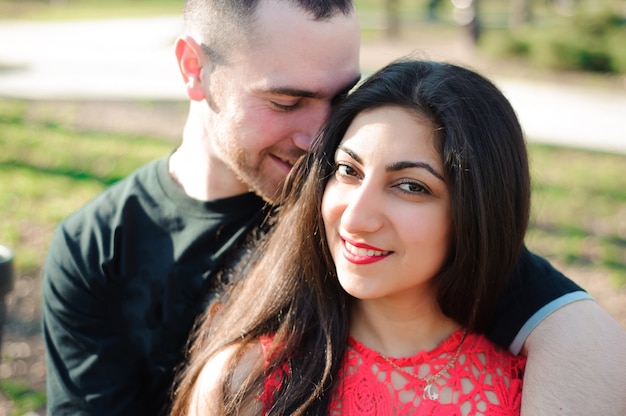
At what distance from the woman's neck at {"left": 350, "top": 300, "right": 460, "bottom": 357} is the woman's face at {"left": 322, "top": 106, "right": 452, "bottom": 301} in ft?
0.62

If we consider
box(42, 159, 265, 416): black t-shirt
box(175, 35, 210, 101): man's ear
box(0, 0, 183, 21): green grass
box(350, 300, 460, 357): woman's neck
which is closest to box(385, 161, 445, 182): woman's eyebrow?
box(350, 300, 460, 357): woman's neck

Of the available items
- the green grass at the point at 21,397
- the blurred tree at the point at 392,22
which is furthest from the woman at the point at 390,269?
the blurred tree at the point at 392,22

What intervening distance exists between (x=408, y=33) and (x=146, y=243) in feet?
55.4

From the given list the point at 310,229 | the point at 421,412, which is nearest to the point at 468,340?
the point at 421,412

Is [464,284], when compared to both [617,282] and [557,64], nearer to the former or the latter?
[617,282]

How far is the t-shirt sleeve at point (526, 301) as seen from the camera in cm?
253

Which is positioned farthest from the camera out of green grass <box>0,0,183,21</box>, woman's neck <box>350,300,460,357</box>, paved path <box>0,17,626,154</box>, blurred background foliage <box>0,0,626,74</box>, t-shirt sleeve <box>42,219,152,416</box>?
green grass <box>0,0,183,21</box>

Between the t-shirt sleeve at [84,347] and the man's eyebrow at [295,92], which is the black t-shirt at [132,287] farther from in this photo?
the man's eyebrow at [295,92]

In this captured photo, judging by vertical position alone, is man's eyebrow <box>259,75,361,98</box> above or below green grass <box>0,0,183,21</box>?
above

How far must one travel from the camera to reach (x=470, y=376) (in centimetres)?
239

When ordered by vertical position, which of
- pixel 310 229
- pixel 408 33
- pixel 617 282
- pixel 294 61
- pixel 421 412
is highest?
pixel 294 61

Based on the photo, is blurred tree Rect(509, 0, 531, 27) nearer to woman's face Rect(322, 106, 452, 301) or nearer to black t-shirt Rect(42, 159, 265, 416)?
black t-shirt Rect(42, 159, 265, 416)

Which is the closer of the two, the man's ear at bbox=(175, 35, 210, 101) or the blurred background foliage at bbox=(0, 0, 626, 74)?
the man's ear at bbox=(175, 35, 210, 101)

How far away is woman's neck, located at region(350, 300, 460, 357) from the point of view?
2465mm
